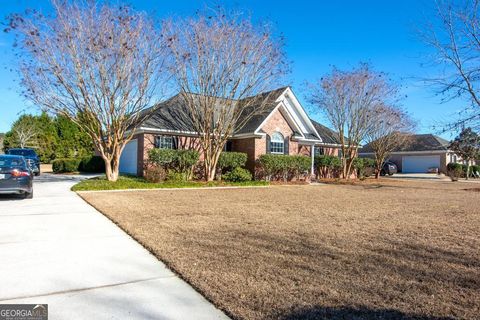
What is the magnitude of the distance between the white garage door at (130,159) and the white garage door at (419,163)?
36756 millimetres

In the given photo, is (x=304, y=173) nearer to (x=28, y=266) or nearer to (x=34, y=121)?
(x=28, y=266)

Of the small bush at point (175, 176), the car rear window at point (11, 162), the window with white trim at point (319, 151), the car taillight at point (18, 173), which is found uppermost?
the window with white trim at point (319, 151)

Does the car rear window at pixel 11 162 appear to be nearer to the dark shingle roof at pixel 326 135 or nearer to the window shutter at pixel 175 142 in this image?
the window shutter at pixel 175 142

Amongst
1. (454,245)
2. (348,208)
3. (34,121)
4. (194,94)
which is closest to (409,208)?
(348,208)

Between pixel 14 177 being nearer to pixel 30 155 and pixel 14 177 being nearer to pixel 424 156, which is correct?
pixel 30 155

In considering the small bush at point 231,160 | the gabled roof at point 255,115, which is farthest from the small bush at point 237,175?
the gabled roof at point 255,115

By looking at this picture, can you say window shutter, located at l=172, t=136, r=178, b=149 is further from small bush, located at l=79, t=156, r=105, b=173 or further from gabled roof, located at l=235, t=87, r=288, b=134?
small bush, located at l=79, t=156, r=105, b=173

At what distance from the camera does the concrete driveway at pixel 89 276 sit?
3.57 meters

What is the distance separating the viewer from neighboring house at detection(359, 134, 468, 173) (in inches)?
1635

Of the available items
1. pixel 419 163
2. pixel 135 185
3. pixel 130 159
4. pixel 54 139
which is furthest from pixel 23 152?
pixel 419 163

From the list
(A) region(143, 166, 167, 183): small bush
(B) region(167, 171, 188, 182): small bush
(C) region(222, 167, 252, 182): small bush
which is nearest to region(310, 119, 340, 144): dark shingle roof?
(C) region(222, 167, 252, 182): small bush

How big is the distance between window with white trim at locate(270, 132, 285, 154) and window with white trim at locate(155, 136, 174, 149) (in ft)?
21.8

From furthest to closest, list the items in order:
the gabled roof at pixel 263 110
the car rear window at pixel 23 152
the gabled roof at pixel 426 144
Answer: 1. the gabled roof at pixel 426 144
2. the car rear window at pixel 23 152
3. the gabled roof at pixel 263 110

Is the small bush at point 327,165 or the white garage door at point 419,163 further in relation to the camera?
the white garage door at point 419,163
